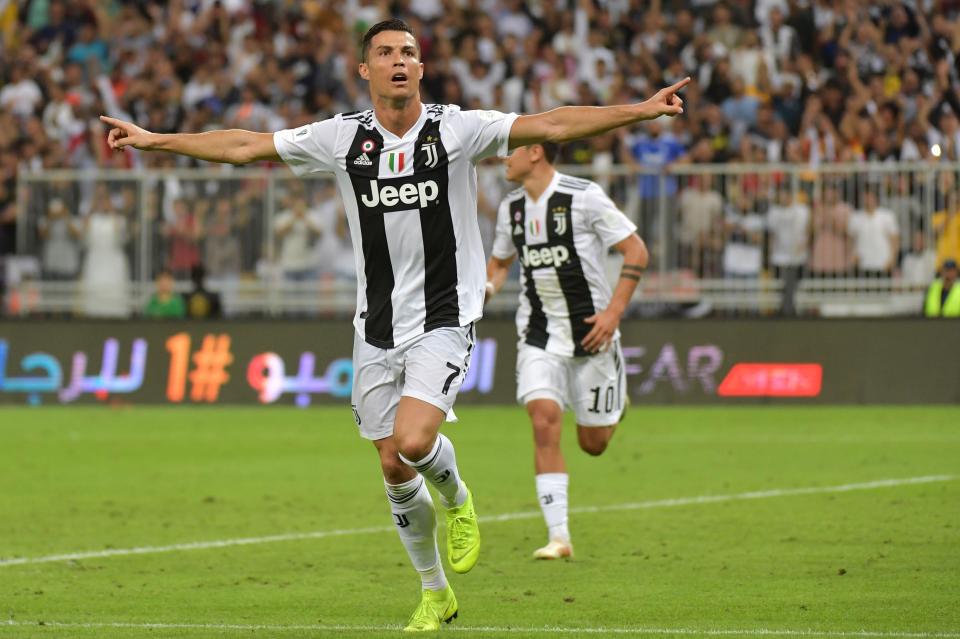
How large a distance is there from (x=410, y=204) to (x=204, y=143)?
3.09 feet

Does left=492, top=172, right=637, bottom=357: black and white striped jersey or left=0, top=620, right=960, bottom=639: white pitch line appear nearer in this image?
left=0, top=620, right=960, bottom=639: white pitch line

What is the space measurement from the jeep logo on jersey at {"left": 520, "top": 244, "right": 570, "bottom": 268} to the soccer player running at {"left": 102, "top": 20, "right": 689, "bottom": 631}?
3.19 meters

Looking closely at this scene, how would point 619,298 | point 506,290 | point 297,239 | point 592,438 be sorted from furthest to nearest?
1. point 297,239
2. point 506,290
3. point 592,438
4. point 619,298

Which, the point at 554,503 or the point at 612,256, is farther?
the point at 612,256

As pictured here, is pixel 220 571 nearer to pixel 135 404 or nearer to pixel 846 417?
pixel 846 417

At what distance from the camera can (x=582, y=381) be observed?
1091cm

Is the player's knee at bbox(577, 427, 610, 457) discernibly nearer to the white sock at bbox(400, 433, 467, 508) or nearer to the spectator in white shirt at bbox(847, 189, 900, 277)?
the white sock at bbox(400, 433, 467, 508)

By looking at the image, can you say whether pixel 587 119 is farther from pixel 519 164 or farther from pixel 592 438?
pixel 592 438

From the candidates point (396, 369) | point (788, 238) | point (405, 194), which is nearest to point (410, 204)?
point (405, 194)

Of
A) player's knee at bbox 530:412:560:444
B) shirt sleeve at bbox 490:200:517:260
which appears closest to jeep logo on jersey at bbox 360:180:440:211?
player's knee at bbox 530:412:560:444

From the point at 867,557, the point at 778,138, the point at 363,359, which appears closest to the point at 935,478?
the point at 867,557

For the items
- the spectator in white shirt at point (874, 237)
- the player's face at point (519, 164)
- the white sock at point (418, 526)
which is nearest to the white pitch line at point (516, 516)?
the player's face at point (519, 164)

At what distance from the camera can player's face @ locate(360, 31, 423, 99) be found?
24.8ft

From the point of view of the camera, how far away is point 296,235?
22.5 meters
